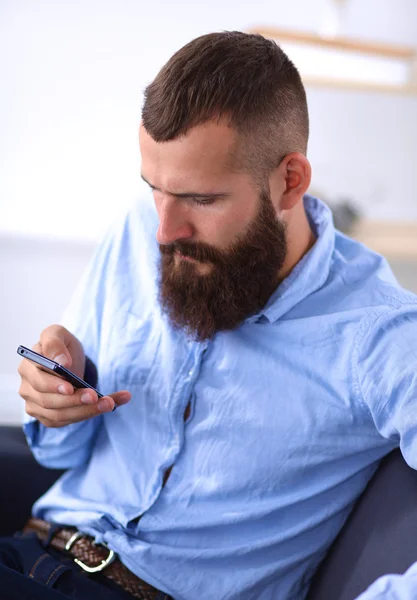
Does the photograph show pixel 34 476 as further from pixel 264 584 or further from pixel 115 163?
pixel 115 163

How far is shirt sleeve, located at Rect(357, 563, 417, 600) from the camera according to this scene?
93cm

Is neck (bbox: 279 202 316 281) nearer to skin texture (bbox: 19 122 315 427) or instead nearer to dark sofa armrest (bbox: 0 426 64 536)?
skin texture (bbox: 19 122 315 427)

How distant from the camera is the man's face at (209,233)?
1.14 metres

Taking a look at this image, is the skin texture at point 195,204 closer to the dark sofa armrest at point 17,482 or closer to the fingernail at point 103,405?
the fingernail at point 103,405

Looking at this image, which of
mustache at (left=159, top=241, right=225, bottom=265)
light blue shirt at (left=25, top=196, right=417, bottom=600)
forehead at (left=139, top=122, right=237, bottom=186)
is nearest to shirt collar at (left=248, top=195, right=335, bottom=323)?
light blue shirt at (left=25, top=196, right=417, bottom=600)

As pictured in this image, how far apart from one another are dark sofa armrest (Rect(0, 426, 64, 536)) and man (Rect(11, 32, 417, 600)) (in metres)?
0.14

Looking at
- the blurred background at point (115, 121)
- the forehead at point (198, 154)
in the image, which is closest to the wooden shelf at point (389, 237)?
the blurred background at point (115, 121)

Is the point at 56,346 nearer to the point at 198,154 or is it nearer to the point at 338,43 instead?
the point at 198,154

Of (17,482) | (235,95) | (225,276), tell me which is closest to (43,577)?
(17,482)

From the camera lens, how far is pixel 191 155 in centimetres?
113

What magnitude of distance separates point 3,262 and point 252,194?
1931 mm

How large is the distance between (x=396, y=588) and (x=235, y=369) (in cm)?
44

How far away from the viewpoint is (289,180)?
1.24 metres

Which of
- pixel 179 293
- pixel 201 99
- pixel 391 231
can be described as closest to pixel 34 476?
pixel 179 293
